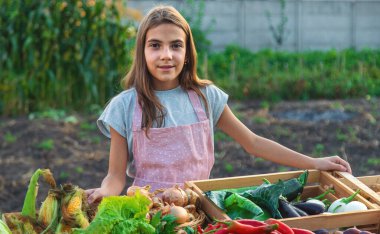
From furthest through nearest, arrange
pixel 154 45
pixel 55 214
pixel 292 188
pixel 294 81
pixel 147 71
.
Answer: pixel 294 81
pixel 147 71
pixel 154 45
pixel 292 188
pixel 55 214

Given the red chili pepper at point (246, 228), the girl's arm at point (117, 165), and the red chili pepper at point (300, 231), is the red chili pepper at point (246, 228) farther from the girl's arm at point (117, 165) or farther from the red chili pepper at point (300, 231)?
the girl's arm at point (117, 165)

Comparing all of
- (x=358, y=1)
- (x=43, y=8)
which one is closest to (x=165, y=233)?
(x=43, y=8)

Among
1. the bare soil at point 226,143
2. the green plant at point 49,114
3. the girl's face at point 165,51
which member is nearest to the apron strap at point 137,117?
the girl's face at point 165,51

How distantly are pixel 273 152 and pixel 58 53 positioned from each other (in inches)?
222

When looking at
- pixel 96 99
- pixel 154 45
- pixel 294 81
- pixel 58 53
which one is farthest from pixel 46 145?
pixel 154 45

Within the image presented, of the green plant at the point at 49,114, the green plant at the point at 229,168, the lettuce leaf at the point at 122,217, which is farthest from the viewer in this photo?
the green plant at the point at 49,114

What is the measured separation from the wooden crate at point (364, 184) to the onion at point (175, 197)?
75 centimetres

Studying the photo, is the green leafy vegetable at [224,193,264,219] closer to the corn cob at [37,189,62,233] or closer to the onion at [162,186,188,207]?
the onion at [162,186,188,207]

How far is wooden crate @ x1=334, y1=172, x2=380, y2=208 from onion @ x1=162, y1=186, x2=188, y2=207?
748mm

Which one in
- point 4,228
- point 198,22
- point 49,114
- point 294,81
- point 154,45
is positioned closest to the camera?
point 4,228

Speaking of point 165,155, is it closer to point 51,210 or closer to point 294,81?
point 51,210

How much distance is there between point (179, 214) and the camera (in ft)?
8.11

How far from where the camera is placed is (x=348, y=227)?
2588 millimetres

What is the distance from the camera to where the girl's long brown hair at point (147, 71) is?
3.20m
